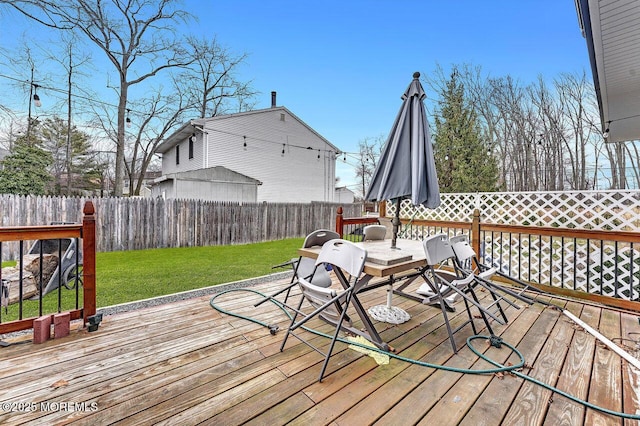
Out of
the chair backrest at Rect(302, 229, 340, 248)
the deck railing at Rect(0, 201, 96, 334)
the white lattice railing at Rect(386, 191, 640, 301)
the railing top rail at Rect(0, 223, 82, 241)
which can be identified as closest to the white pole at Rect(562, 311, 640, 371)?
the white lattice railing at Rect(386, 191, 640, 301)

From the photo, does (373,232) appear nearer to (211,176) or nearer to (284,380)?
(284,380)

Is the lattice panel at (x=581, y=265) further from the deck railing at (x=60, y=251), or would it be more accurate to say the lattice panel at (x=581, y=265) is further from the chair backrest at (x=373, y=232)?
the deck railing at (x=60, y=251)

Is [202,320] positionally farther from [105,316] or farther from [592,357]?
[592,357]

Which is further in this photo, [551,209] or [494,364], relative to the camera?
[551,209]

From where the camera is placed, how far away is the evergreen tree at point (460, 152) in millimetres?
10719

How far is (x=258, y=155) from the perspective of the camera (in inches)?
572

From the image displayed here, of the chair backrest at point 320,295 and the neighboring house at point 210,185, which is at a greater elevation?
the neighboring house at point 210,185

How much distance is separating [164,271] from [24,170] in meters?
12.1

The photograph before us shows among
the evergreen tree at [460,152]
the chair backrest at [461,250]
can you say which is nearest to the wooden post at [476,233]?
the chair backrest at [461,250]

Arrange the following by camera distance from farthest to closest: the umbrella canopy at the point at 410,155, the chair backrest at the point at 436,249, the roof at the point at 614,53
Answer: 1. the umbrella canopy at the point at 410,155
2. the roof at the point at 614,53
3. the chair backrest at the point at 436,249

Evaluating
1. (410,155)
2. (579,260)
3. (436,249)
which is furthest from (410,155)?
(579,260)

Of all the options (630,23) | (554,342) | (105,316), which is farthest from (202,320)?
(630,23)

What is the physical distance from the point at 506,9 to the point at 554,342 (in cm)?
988

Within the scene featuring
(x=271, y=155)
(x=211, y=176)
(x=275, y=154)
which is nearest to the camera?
(x=211, y=176)
